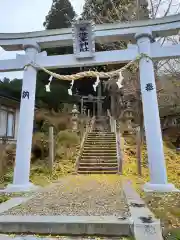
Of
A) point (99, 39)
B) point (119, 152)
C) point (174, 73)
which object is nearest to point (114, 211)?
point (99, 39)

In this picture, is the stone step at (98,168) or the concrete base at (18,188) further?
the stone step at (98,168)

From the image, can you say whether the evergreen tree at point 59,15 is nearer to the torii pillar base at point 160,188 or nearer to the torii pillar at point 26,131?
the torii pillar at point 26,131

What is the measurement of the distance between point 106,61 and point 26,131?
324 cm

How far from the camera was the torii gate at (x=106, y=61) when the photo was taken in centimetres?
659

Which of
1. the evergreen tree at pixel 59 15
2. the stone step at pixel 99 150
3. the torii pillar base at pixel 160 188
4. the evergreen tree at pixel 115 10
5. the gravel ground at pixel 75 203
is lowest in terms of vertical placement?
the gravel ground at pixel 75 203

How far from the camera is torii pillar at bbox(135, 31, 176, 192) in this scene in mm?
6340

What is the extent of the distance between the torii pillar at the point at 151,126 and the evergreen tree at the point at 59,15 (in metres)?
17.6

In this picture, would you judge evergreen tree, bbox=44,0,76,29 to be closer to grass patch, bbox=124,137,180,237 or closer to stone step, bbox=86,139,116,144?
stone step, bbox=86,139,116,144

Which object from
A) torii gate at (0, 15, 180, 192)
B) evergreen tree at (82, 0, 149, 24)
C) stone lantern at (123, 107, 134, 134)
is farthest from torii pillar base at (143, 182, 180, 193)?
stone lantern at (123, 107, 134, 134)

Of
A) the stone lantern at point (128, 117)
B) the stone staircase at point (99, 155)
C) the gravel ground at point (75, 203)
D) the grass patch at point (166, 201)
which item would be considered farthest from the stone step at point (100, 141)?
the gravel ground at point (75, 203)

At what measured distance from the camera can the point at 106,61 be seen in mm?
7281

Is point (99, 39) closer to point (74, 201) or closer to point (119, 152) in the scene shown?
point (74, 201)

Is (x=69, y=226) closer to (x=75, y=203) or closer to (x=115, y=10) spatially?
(x=75, y=203)

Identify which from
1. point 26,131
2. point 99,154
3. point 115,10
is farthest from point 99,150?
point 115,10
